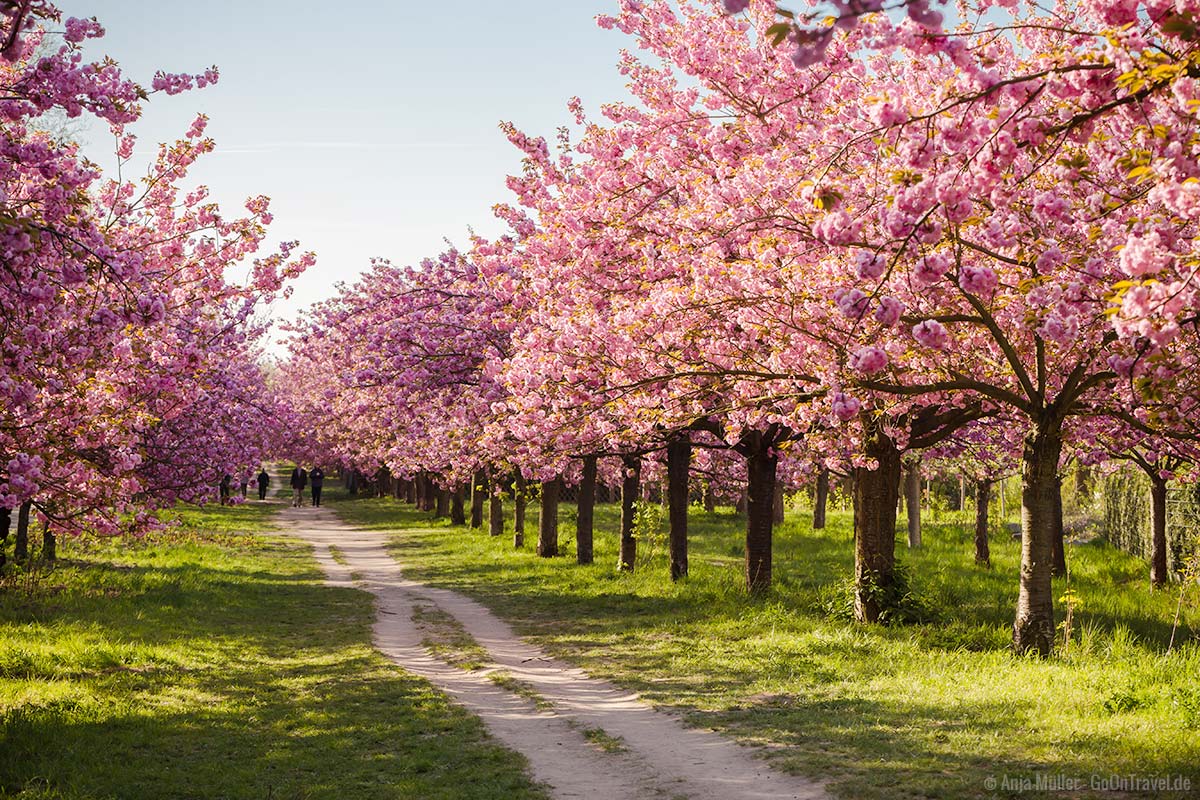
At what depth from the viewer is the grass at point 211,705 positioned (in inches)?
331

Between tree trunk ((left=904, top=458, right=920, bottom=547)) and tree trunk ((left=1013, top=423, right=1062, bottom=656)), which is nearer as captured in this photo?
tree trunk ((left=1013, top=423, right=1062, bottom=656))

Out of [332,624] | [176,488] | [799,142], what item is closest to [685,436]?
[332,624]

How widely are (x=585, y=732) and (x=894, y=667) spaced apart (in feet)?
13.9

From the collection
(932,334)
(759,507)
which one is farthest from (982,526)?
(932,334)

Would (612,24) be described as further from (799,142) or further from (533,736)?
(533,736)

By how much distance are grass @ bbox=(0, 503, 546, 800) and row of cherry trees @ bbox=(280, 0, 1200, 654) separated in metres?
4.81

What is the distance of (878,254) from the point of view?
6.30 meters

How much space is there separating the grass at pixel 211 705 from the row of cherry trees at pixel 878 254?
4.81 meters

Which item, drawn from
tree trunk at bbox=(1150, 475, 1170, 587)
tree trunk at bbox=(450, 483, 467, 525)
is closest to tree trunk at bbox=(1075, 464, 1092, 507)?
tree trunk at bbox=(1150, 475, 1170, 587)

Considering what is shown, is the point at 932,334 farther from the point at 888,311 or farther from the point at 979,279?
the point at 888,311

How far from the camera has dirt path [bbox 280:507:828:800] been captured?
26.0 feet

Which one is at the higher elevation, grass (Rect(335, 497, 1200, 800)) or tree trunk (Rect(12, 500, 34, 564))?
tree trunk (Rect(12, 500, 34, 564))

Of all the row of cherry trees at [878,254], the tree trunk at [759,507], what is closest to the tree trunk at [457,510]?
the row of cherry trees at [878,254]

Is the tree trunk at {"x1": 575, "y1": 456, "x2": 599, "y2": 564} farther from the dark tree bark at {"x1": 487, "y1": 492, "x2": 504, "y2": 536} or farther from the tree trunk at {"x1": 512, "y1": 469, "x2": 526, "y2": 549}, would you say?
the dark tree bark at {"x1": 487, "y1": 492, "x2": 504, "y2": 536}
